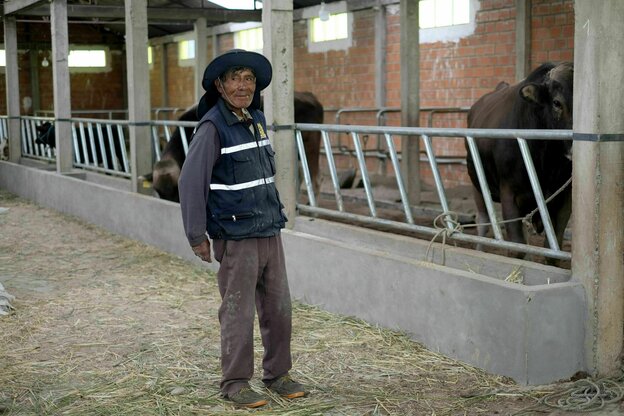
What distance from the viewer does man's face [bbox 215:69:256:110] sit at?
452 cm

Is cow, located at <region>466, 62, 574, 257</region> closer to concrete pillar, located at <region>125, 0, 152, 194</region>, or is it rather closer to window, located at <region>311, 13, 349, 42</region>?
→ concrete pillar, located at <region>125, 0, 152, 194</region>

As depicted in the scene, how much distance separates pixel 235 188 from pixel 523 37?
332 inches

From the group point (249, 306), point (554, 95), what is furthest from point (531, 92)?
point (249, 306)

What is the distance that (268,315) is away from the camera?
15.3 ft

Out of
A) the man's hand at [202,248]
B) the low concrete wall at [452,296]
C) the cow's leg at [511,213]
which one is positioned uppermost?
the man's hand at [202,248]

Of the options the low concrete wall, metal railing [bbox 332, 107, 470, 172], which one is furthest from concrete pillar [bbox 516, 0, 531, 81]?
the low concrete wall

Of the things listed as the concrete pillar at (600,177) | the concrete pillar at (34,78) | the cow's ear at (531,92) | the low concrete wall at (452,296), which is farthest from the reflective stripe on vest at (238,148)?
the concrete pillar at (34,78)

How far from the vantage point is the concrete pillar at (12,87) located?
15891 mm

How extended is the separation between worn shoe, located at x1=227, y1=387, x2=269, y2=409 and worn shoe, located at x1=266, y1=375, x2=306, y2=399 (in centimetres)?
15

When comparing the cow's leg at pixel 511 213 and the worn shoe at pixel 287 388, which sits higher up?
the cow's leg at pixel 511 213

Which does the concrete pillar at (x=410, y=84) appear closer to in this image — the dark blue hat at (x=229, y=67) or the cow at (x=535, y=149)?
the cow at (x=535, y=149)

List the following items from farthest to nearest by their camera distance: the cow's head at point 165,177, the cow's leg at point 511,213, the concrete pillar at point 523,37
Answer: the concrete pillar at point 523,37
the cow's head at point 165,177
the cow's leg at point 511,213

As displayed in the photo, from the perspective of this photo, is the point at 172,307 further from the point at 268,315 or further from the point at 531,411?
the point at 531,411

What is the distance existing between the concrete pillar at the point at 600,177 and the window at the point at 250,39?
583 inches
